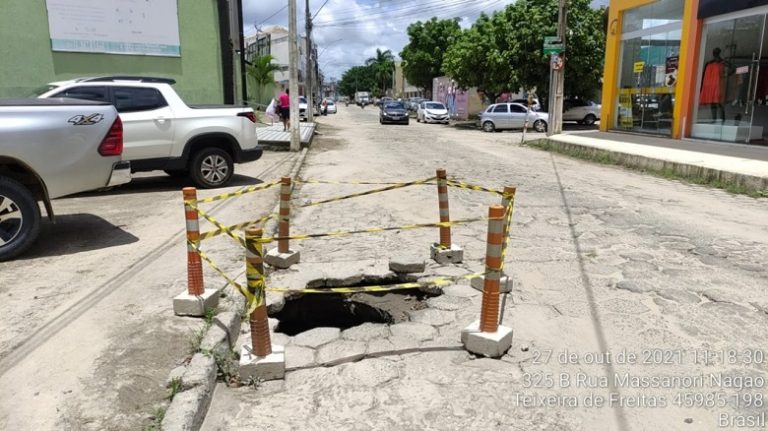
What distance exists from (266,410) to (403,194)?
6414 millimetres

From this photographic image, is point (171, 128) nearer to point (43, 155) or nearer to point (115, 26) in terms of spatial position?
point (43, 155)

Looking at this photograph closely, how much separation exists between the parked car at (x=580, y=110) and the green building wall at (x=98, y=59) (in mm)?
20648

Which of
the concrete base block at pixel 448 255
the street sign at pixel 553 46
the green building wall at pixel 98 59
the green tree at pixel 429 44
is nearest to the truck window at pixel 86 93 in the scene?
the concrete base block at pixel 448 255

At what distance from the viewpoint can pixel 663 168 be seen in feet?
41.2

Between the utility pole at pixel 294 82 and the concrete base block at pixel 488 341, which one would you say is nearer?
the concrete base block at pixel 488 341

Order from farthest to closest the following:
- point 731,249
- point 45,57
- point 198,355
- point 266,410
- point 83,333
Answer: point 45,57 → point 731,249 → point 83,333 → point 198,355 → point 266,410

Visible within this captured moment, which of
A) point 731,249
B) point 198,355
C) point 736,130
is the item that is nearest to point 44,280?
point 198,355

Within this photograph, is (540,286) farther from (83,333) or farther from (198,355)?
(83,333)

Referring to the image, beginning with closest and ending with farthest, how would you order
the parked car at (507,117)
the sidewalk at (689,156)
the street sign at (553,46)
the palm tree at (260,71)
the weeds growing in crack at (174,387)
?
the weeds growing in crack at (174,387)
the sidewalk at (689,156)
the street sign at (553,46)
the parked car at (507,117)
the palm tree at (260,71)

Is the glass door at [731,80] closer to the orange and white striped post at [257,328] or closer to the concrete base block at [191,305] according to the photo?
the concrete base block at [191,305]

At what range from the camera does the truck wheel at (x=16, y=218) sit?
5.42 m

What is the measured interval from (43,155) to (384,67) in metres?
104

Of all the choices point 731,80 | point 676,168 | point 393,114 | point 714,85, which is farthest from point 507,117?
point 676,168

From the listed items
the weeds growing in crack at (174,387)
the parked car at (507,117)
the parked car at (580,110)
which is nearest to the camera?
the weeds growing in crack at (174,387)
